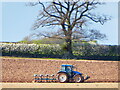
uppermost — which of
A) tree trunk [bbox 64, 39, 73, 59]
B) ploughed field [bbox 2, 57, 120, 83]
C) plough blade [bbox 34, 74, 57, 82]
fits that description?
tree trunk [bbox 64, 39, 73, 59]

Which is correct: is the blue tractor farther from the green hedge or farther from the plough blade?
the green hedge

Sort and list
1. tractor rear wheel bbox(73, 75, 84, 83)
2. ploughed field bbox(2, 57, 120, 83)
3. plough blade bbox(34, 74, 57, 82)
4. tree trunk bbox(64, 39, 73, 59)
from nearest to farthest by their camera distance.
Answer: tractor rear wheel bbox(73, 75, 84, 83) → plough blade bbox(34, 74, 57, 82) → ploughed field bbox(2, 57, 120, 83) → tree trunk bbox(64, 39, 73, 59)

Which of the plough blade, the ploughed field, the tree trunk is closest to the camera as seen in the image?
the plough blade

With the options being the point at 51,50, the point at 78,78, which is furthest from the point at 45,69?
the point at 51,50

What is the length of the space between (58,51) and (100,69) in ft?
20.7

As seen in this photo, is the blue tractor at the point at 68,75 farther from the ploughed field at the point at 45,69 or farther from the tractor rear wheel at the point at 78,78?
the ploughed field at the point at 45,69

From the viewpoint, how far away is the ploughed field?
→ 17984mm

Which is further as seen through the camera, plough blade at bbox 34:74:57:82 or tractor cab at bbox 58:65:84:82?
plough blade at bbox 34:74:57:82

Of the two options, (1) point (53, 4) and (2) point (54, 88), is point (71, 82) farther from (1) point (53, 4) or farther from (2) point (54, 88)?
(1) point (53, 4)

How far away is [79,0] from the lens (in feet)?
83.9

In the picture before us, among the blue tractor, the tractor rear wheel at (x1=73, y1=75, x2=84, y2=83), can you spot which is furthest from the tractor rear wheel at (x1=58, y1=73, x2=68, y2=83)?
the tractor rear wheel at (x1=73, y1=75, x2=84, y2=83)

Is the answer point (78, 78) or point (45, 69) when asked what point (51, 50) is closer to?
point (45, 69)

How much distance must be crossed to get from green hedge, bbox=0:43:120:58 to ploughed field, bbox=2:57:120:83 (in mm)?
A: 5352

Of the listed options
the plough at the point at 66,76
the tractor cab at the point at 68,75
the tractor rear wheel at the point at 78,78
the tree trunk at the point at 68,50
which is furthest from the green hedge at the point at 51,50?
the tractor rear wheel at the point at 78,78
